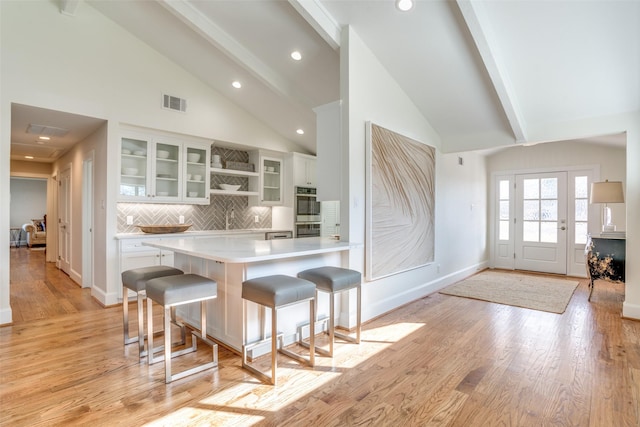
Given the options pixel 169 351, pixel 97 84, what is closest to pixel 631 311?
pixel 169 351

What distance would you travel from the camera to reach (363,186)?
346 cm

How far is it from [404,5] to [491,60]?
1019mm

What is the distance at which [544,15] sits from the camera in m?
2.84

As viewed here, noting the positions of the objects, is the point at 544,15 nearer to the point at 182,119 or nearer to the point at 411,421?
the point at 411,421

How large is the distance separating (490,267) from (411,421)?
574 cm

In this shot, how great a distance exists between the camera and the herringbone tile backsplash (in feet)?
15.2

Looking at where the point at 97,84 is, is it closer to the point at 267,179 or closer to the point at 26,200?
the point at 267,179

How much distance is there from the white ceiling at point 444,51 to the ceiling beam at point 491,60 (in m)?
0.01

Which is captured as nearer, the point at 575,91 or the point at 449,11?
the point at 449,11

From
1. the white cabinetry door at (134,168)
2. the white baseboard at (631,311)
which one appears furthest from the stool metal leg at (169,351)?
the white baseboard at (631,311)

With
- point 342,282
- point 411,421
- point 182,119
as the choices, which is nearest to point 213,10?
point 182,119

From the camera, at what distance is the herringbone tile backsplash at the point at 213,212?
15.2ft

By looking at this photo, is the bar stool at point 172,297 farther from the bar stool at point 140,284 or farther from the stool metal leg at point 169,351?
the bar stool at point 140,284

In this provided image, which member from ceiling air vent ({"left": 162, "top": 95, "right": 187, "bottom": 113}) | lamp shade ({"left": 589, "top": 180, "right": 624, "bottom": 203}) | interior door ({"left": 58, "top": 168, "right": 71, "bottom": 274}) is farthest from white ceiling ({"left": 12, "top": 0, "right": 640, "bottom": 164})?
interior door ({"left": 58, "top": 168, "right": 71, "bottom": 274})
